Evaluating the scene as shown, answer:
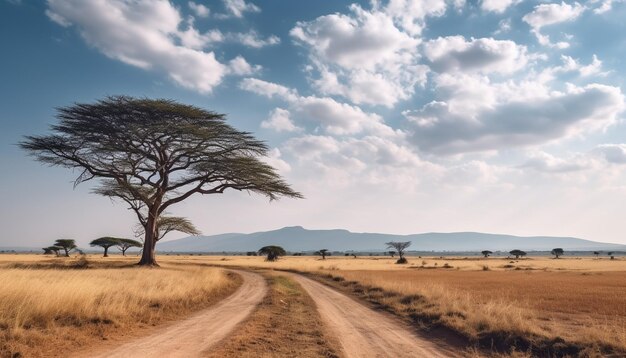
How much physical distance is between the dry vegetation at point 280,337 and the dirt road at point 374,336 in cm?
49

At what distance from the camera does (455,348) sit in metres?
11.6

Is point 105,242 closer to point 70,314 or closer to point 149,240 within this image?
point 149,240

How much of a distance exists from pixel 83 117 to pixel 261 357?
33.1 meters

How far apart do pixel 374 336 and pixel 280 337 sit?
113 inches

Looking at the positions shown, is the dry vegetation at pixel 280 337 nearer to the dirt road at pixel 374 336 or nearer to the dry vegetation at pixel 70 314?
the dirt road at pixel 374 336

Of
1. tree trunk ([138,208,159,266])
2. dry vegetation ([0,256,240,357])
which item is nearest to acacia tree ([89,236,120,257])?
tree trunk ([138,208,159,266])

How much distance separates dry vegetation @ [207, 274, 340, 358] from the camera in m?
9.86

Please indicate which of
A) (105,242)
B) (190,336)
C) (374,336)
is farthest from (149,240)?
(105,242)

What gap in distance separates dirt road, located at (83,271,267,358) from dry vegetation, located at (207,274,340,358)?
49 cm

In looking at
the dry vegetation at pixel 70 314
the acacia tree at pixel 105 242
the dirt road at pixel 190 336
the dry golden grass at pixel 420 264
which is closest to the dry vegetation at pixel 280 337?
the dirt road at pixel 190 336

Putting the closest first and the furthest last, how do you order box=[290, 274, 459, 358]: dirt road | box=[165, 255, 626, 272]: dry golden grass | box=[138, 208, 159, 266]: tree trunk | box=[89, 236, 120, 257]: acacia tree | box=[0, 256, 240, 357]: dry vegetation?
box=[0, 256, 240, 357]: dry vegetation
box=[290, 274, 459, 358]: dirt road
box=[138, 208, 159, 266]: tree trunk
box=[165, 255, 626, 272]: dry golden grass
box=[89, 236, 120, 257]: acacia tree

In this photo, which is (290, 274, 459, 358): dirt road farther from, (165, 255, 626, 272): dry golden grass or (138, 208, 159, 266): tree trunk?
(165, 255, 626, 272): dry golden grass

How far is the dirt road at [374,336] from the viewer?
10.6 m

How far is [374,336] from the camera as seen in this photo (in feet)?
41.0
